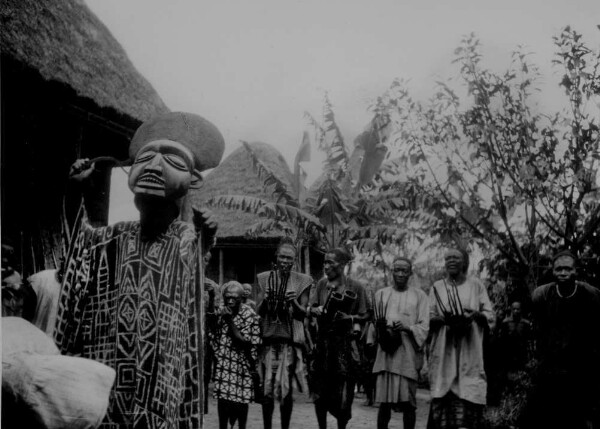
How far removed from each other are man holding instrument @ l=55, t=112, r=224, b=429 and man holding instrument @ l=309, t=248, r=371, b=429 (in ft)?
8.50

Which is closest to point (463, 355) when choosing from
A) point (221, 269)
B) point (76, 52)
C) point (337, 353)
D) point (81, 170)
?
point (337, 353)

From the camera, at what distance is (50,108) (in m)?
5.16

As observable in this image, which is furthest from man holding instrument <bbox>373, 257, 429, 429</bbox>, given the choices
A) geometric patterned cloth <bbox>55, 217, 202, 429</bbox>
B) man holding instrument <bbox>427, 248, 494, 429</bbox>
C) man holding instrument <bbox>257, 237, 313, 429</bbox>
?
geometric patterned cloth <bbox>55, 217, 202, 429</bbox>

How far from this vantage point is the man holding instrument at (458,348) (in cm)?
508

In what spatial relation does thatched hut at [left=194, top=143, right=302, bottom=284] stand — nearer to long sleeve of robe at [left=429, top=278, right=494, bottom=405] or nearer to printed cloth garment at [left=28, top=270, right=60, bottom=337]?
long sleeve of robe at [left=429, top=278, right=494, bottom=405]

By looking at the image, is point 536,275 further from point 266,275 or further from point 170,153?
point 170,153

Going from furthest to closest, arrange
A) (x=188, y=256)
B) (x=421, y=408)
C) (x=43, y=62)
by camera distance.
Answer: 1. (x=421, y=408)
2. (x=43, y=62)
3. (x=188, y=256)

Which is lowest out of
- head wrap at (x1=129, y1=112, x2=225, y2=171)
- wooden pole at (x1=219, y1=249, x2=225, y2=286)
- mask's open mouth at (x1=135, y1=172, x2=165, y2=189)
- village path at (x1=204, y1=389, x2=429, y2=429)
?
village path at (x1=204, y1=389, x2=429, y2=429)

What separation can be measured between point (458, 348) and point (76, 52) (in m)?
3.91

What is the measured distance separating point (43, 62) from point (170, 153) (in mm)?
2222

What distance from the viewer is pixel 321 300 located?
5773 millimetres

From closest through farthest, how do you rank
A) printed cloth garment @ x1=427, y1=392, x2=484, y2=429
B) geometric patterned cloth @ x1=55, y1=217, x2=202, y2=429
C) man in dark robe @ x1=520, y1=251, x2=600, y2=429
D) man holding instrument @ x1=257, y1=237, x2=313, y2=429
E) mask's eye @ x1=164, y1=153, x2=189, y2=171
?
geometric patterned cloth @ x1=55, y1=217, x2=202, y2=429 → mask's eye @ x1=164, y1=153, x2=189, y2=171 → man in dark robe @ x1=520, y1=251, x2=600, y2=429 → printed cloth garment @ x1=427, y1=392, x2=484, y2=429 → man holding instrument @ x1=257, y1=237, x2=313, y2=429

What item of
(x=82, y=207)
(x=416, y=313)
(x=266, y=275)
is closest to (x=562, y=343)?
(x=416, y=313)

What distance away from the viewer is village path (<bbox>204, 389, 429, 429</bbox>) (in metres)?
6.87
